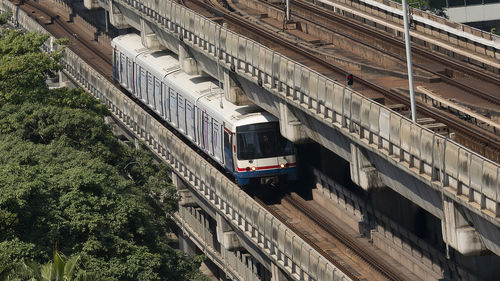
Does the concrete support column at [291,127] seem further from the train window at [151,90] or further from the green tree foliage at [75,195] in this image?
the train window at [151,90]

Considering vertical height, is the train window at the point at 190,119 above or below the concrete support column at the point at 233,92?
below

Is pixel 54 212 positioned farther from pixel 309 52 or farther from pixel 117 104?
pixel 117 104

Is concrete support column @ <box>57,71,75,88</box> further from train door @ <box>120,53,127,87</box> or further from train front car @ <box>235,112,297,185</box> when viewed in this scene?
train front car @ <box>235,112,297,185</box>

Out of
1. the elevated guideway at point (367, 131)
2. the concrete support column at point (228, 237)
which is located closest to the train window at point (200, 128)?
the elevated guideway at point (367, 131)

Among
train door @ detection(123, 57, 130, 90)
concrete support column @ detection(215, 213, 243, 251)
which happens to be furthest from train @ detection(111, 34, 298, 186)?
concrete support column @ detection(215, 213, 243, 251)

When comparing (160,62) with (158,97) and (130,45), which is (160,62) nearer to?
(158,97)

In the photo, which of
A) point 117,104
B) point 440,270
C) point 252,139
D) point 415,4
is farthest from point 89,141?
point 415,4
